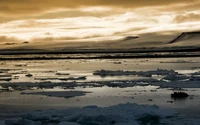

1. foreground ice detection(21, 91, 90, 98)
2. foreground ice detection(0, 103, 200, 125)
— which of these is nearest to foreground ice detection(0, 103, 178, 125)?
foreground ice detection(0, 103, 200, 125)

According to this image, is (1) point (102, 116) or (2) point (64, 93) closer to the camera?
(1) point (102, 116)

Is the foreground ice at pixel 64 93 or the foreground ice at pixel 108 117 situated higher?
the foreground ice at pixel 64 93

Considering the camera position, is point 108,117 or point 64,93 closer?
point 108,117

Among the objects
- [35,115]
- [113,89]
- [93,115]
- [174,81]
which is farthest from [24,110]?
[174,81]

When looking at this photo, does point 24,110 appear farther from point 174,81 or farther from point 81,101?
point 174,81

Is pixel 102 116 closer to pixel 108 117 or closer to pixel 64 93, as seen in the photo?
pixel 108 117

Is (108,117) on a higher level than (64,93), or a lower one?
lower

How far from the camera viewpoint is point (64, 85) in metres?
19.0

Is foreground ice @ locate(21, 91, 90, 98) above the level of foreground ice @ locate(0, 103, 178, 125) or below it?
above

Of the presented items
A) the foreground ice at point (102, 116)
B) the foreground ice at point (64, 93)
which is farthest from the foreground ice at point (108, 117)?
the foreground ice at point (64, 93)

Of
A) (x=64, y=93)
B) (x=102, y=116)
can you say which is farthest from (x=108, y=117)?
(x=64, y=93)

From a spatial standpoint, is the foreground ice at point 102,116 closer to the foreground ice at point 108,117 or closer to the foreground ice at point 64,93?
the foreground ice at point 108,117

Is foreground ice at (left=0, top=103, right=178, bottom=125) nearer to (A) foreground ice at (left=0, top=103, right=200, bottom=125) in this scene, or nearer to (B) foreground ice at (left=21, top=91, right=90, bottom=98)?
(A) foreground ice at (left=0, top=103, right=200, bottom=125)

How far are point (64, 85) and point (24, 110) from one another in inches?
256
